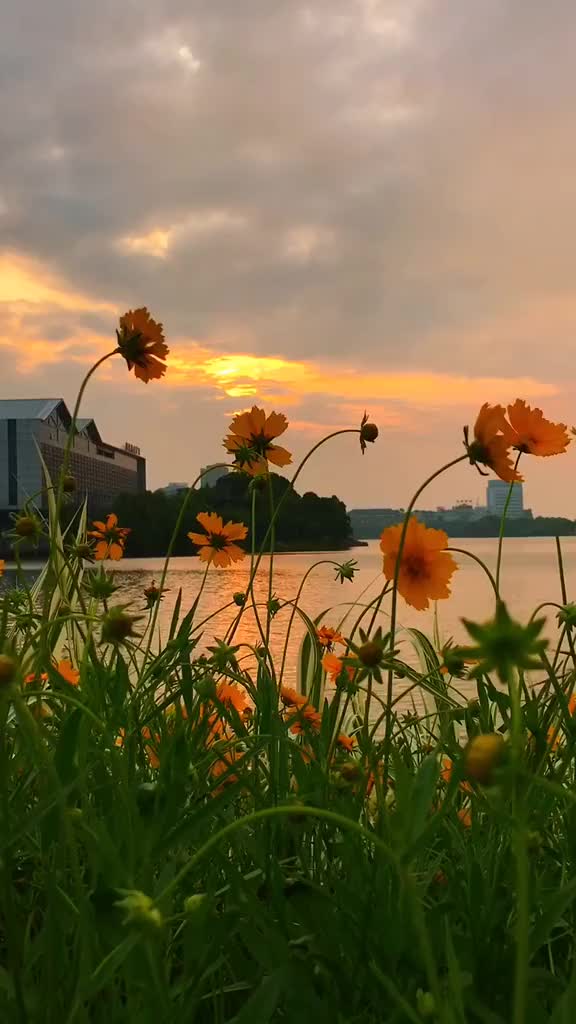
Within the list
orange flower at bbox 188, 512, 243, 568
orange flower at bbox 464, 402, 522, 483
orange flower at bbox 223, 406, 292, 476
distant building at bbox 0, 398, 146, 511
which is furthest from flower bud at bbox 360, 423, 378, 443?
distant building at bbox 0, 398, 146, 511

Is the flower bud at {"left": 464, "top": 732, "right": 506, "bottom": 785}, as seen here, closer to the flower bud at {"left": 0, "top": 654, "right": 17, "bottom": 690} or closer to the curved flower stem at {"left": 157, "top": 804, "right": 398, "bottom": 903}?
the curved flower stem at {"left": 157, "top": 804, "right": 398, "bottom": 903}

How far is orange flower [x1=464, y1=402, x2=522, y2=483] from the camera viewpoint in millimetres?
764

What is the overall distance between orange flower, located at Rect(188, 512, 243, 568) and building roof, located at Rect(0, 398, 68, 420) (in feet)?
99.0

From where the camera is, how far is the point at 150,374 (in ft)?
3.34

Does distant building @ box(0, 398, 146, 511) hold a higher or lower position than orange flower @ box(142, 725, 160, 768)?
higher

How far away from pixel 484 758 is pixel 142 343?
80 cm

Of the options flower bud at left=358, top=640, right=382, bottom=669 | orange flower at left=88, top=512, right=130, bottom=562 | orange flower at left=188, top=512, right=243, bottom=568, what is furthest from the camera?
orange flower at left=88, top=512, right=130, bottom=562

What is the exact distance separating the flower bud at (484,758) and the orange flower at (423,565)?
1.64ft

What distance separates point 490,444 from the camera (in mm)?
765

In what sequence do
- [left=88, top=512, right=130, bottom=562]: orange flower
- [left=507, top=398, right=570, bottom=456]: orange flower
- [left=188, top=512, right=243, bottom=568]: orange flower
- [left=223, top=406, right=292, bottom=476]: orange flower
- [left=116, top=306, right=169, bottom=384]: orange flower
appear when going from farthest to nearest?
1. [left=88, top=512, right=130, bottom=562]: orange flower
2. [left=188, top=512, right=243, bottom=568]: orange flower
3. [left=223, top=406, right=292, bottom=476]: orange flower
4. [left=116, top=306, right=169, bottom=384]: orange flower
5. [left=507, top=398, right=570, bottom=456]: orange flower

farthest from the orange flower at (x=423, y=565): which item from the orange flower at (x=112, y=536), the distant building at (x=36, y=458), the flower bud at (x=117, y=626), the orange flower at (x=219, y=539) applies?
the distant building at (x=36, y=458)

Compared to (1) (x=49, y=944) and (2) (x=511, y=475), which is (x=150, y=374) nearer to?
(2) (x=511, y=475)

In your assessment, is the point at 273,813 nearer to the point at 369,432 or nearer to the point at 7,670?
the point at 7,670

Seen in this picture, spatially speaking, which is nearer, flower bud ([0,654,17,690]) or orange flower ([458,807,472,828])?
flower bud ([0,654,17,690])
